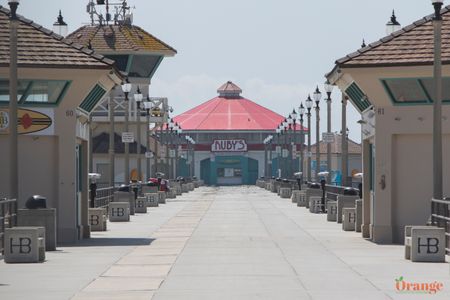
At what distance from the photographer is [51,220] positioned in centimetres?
2961

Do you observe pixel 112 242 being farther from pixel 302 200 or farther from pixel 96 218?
pixel 302 200

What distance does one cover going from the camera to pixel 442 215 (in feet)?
92.0

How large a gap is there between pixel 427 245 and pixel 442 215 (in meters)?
2.04

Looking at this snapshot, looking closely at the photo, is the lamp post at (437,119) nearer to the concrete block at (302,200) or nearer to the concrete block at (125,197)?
the concrete block at (125,197)

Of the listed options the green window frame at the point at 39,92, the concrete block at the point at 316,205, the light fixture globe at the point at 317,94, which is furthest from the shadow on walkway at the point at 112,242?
the light fixture globe at the point at 317,94

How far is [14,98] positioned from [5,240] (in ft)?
15.0

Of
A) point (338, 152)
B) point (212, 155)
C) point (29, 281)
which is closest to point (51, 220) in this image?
point (29, 281)

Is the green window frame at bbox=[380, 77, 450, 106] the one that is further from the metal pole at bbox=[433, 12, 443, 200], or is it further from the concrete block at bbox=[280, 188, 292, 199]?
the concrete block at bbox=[280, 188, 292, 199]

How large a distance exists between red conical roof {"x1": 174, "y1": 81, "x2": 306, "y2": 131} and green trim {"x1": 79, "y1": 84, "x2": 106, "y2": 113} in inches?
5729

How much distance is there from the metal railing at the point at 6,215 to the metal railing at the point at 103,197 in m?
19.0

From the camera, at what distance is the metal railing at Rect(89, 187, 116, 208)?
161 ft

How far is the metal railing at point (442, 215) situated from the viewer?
90.0ft

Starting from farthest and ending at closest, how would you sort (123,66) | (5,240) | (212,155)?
(212,155)
(123,66)
(5,240)

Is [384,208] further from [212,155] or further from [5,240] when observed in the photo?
[212,155]
